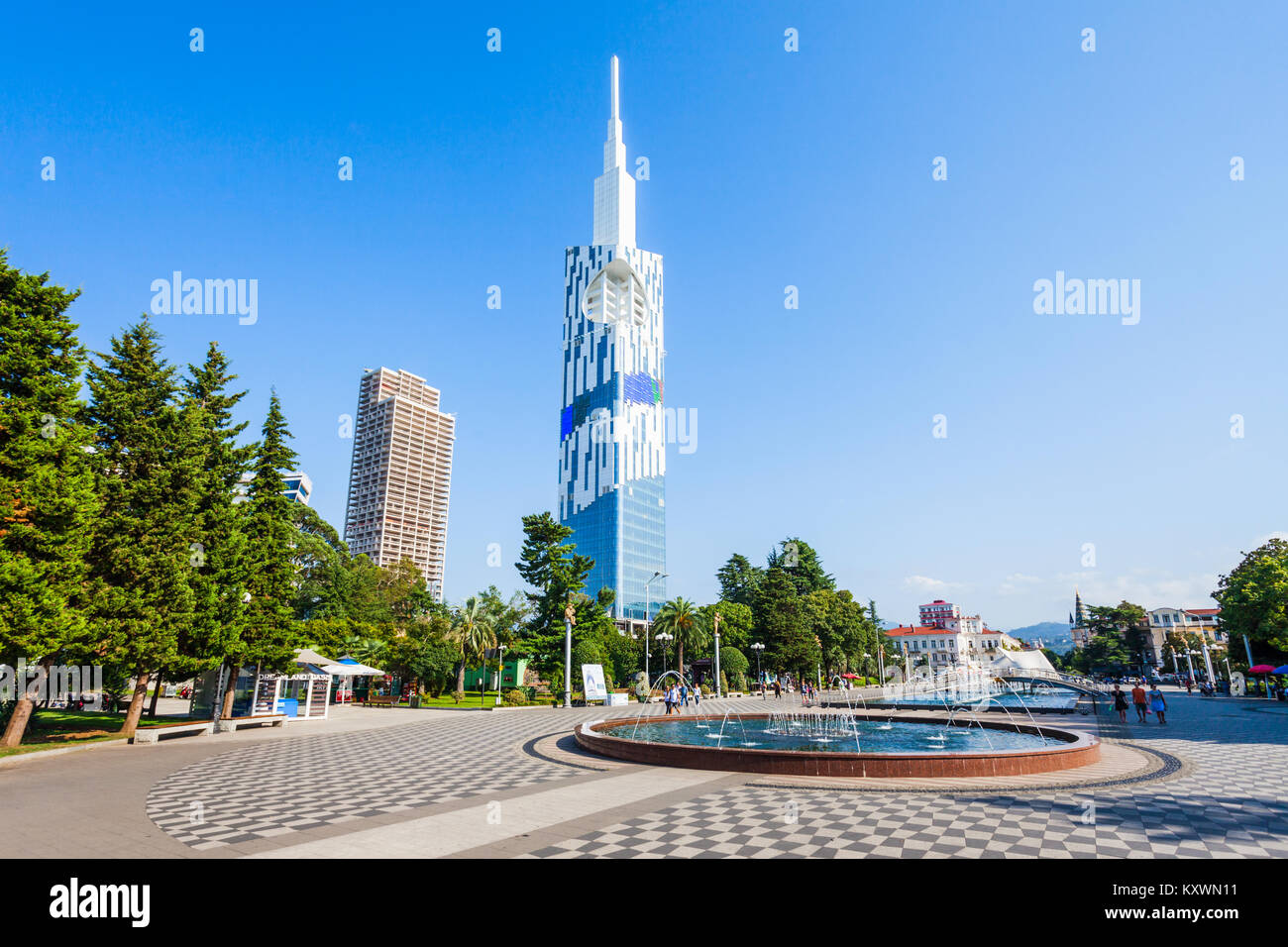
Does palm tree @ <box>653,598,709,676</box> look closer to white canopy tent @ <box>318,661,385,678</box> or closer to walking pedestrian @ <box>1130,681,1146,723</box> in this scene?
white canopy tent @ <box>318,661,385,678</box>

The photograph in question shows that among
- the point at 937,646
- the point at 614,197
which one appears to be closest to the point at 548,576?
the point at 614,197

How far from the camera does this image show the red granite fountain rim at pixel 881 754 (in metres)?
12.9

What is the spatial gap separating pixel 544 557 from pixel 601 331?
108805 mm

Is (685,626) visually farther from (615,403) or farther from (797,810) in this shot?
(615,403)

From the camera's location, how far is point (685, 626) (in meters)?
56.6

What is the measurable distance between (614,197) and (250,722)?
14757 centimetres

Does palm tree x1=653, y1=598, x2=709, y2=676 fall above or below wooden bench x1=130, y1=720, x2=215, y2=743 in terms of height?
above

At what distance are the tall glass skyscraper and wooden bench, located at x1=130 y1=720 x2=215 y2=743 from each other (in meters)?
105

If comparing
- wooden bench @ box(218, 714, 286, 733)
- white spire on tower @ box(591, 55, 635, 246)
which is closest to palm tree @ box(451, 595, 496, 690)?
wooden bench @ box(218, 714, 286, 733)

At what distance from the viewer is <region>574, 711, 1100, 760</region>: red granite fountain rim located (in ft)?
42.3
